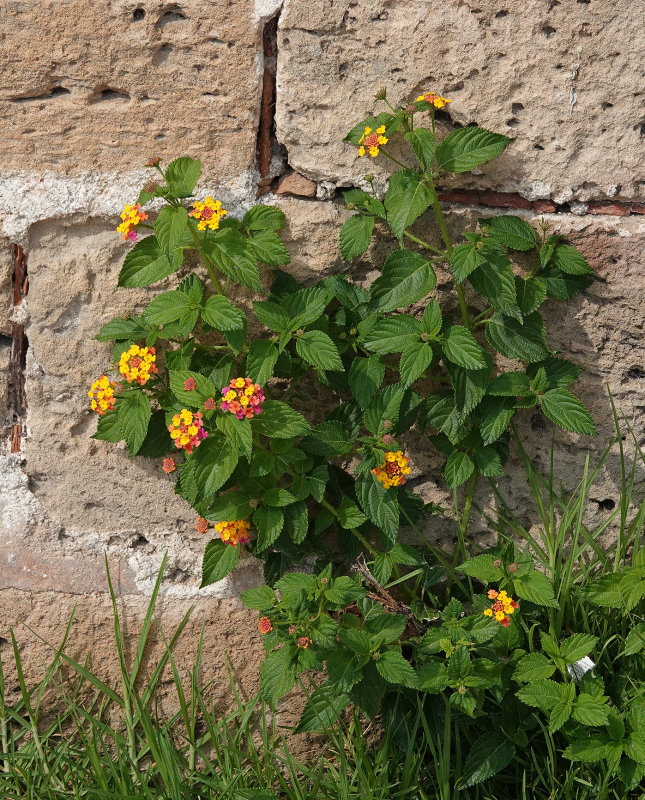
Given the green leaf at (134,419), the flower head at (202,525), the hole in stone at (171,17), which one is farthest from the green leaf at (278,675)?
the hole in stone at (171,17)

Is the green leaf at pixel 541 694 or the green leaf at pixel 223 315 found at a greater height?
the green leaf at pixel 223 315

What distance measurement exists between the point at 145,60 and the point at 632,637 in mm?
1639

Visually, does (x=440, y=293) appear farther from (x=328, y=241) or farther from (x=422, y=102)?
(x=422, y=102)

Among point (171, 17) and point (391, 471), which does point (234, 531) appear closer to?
point (391, 471)

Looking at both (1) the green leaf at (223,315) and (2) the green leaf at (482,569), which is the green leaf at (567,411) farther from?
(1) the green leaf at (223,315)

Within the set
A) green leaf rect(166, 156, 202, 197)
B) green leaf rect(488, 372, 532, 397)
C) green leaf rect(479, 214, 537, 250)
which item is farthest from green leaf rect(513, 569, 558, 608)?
green leaf rect(166, 156, 202, 197)

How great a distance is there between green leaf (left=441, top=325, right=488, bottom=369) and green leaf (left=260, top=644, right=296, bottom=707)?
2.33 ft

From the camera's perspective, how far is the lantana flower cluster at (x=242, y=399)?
1.65 meters

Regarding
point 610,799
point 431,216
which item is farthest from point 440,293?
point 610,799

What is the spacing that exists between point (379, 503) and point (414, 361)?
33 centimetres

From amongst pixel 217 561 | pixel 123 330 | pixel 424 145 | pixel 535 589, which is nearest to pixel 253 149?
pixel 424 145

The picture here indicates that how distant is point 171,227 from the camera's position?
1659 mm

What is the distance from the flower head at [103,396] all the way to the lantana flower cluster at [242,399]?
28 cm

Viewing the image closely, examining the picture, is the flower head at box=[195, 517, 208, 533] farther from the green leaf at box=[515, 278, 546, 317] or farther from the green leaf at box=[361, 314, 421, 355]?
the green leaf at box=[515, 278, 546, 317]
